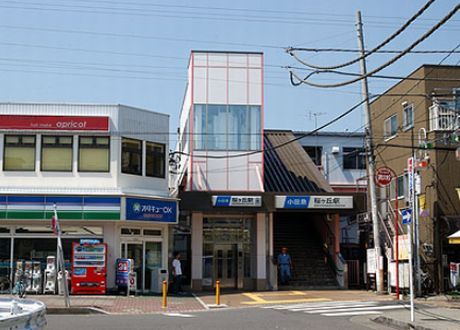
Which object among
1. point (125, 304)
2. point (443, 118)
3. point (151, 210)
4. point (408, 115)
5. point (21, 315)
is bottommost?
point (125, 304)

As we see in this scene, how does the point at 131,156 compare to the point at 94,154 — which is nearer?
the point at 94,154

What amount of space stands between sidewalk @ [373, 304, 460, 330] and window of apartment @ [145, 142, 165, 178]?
12.2m

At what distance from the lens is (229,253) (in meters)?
30.4

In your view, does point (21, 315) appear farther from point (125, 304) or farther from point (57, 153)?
point (57, 153)

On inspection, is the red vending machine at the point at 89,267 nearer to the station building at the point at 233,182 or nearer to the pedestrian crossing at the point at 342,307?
the station building at the point at 233,182

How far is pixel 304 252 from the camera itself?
32.9m

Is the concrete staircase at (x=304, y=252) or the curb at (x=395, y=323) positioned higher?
the concrete staircase at (x=304, y=252)

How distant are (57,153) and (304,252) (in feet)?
42.3

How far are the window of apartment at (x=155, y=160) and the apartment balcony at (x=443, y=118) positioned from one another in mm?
11079

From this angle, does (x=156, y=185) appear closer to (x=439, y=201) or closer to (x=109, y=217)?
(x=109, y=217)

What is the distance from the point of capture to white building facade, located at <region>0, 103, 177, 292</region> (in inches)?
1019

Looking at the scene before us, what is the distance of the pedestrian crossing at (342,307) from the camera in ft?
65.9

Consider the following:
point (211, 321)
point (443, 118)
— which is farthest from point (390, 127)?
point (211, 321)

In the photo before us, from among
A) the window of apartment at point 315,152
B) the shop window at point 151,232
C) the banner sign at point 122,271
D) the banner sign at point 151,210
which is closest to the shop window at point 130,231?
the shop window at point 151,232
